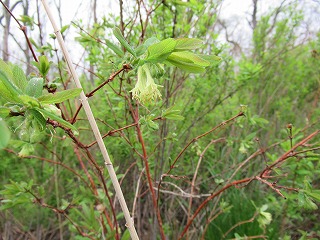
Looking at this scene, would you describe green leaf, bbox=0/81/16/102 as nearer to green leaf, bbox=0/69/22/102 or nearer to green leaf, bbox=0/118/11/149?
green leaf, bbox=0/69/22/102

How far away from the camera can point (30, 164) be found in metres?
2.13

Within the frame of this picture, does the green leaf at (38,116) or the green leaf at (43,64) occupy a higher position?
the green leaf at (43,64)

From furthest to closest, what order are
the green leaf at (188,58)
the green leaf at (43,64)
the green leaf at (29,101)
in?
1. the green leaf at (43,64)
2. the green leaf at (188,58)
3. the green leaf at (29,101)

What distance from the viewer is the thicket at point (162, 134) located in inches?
22.8

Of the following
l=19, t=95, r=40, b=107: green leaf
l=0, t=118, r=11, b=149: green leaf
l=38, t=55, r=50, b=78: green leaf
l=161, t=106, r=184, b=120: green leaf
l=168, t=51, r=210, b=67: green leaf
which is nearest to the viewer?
l=0, t=118, r=11, b=149: green leaf

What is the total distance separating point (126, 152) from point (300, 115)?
1.93m

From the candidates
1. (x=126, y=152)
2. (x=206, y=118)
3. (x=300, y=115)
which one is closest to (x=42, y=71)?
(x=126, y=152)

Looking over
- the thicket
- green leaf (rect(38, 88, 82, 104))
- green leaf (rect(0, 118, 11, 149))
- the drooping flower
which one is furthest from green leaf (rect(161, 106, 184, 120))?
green leaf (rect(0, 118, 11, 149))

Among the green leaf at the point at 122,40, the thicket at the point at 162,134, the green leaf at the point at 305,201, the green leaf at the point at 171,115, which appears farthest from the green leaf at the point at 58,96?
the green leaf at the point at 305,201

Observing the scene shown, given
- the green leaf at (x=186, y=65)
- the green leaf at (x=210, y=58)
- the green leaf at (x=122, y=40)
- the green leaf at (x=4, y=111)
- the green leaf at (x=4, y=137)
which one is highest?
the green leaf at (x=122, y=40)

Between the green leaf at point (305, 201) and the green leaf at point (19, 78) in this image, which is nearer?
the green leaf at point (19, 78)

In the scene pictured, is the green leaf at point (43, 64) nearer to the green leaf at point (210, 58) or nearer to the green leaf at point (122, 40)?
the green leaf at point (122, 40)

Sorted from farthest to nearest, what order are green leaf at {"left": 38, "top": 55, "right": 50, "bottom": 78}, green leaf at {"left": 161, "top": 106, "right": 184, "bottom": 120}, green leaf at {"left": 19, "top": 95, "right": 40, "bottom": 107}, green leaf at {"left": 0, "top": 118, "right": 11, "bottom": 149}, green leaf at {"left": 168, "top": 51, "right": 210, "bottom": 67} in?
1. green leaf at {"left": 161, "top": 106, "right": 184, "bottom": 120}
2. green leaf at {"left": 38, "top": 55, "right": 50, "bottom": 78}
3. green leaf at {"left": 168, "top": 51, "right": 210, "bottom": 67}
4. green leaf at {"left": 19, "top": 95, "right": 40, "bottom": 107}
5. green leaf at {"left": 0, "top": 118, "right": 11, "bottom": 149}

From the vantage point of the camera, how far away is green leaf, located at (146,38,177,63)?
49cm
